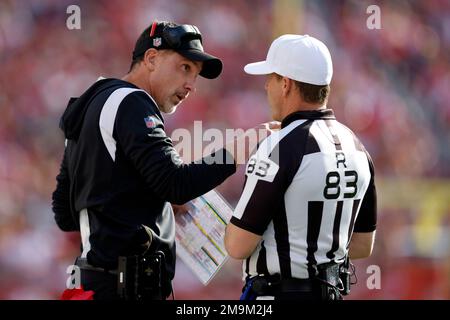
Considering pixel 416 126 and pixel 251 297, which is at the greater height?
pixel 416 126

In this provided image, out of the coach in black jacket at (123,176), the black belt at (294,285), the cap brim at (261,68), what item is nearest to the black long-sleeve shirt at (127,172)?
the coach in black jacket at (123,176)

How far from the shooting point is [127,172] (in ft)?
8.40

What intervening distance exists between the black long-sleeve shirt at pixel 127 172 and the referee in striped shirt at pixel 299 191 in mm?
215

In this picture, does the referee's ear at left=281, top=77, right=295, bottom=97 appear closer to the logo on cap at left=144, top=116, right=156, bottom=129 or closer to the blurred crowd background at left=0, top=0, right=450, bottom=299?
the logo on cap at left=144, top=116, right=156, bottom=129

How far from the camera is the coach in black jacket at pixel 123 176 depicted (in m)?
2.51

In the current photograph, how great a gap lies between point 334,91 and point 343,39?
1.16ft

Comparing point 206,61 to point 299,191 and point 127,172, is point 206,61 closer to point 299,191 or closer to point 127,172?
point 127,172

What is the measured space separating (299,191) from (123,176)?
61cm

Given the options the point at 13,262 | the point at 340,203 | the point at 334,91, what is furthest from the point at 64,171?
the point at 334,91

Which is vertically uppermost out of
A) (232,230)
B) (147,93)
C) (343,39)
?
(343,39)

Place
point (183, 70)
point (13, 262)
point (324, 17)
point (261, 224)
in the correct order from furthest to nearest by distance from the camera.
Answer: point (324, 17) → point (13, 262) → point (183, 70) → point (261, 224)

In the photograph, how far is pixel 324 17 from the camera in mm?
5043

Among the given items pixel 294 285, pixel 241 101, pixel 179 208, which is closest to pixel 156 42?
pixel 179 208

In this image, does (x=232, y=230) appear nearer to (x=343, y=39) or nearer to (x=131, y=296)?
(x=131, y=296)
